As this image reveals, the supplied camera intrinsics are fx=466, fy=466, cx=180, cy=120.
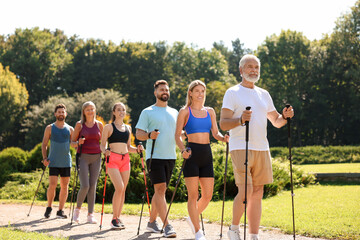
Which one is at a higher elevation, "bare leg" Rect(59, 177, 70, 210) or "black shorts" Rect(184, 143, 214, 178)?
"black shorts" Rect(184, 143, 214, 178)

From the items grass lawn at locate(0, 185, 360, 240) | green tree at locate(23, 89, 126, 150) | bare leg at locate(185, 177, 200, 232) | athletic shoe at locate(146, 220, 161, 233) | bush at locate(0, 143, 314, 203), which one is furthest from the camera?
green tree at locate(23, 89, 126, 150)

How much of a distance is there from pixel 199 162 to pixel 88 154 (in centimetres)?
315

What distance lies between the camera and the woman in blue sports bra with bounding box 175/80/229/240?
231 inches

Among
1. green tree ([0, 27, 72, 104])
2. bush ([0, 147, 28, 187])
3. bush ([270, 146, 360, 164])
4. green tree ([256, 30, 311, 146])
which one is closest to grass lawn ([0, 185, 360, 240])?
bush ([0, 147, 28, 187])

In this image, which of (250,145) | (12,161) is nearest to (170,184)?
(250,145)

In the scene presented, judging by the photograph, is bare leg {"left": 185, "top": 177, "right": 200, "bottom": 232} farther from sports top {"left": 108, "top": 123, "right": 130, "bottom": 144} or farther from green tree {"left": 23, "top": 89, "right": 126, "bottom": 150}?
green tree {"left": 23, "top": 89, "right": 126, "bottom": 150}

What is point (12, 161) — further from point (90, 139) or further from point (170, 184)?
point (90, 139)

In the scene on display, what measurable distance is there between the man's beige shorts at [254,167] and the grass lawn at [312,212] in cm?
178

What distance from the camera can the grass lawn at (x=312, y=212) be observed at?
22.3ft

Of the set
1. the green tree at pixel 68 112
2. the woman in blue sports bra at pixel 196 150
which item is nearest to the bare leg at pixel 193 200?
the woman in blue sports bra at pixel 196 150

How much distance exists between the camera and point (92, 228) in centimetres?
755

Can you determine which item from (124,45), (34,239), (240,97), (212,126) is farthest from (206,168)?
(124,45)

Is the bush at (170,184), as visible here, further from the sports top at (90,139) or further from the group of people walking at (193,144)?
the group of people walking at (193,144)

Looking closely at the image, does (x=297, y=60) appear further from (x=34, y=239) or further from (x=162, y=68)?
(x=34, y=239)
